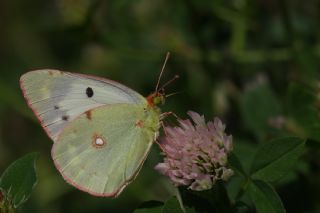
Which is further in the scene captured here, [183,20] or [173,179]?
[183,20]

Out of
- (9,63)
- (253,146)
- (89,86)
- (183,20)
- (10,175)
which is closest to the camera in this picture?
(10,175)

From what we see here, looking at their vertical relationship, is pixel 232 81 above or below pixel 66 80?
below

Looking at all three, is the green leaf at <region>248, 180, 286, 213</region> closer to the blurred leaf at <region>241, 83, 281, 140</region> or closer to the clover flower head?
the clover flower head

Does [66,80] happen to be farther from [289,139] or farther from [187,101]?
[187,101]

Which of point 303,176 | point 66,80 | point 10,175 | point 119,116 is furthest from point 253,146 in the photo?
point 10,175

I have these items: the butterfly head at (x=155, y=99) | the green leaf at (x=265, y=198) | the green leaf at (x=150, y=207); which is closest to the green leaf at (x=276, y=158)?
the green leaf at (x=265, y=198)

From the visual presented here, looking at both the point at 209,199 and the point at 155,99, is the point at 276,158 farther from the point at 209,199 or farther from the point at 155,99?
the point at 155,99
